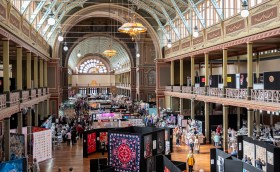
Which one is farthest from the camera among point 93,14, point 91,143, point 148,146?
point 93,14

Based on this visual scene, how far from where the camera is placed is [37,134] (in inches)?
667

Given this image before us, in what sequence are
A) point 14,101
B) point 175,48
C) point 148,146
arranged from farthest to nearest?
point 175,48 < point 14,101 < point 148,146

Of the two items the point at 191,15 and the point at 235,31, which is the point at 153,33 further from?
the point at 235,31

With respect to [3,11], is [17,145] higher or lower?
lower

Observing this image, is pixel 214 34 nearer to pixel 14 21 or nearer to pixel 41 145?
pixel 14 21

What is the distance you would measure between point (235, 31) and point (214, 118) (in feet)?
27.9

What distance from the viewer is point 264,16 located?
1766cm

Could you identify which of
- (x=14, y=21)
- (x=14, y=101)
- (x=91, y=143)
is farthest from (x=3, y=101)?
(x=91, y=143)

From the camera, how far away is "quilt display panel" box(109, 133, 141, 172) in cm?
1575

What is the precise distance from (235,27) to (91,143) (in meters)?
12.1

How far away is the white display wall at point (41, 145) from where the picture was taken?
16812 millimetres

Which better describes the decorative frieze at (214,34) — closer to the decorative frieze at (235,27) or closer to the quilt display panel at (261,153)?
the decorative frieze at (235,27)

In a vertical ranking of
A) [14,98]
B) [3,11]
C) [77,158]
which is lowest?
[77,158]

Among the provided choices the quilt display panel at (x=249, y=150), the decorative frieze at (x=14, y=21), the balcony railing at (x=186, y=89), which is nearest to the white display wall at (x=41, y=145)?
the decorative frieze at (x=14, y=21)
